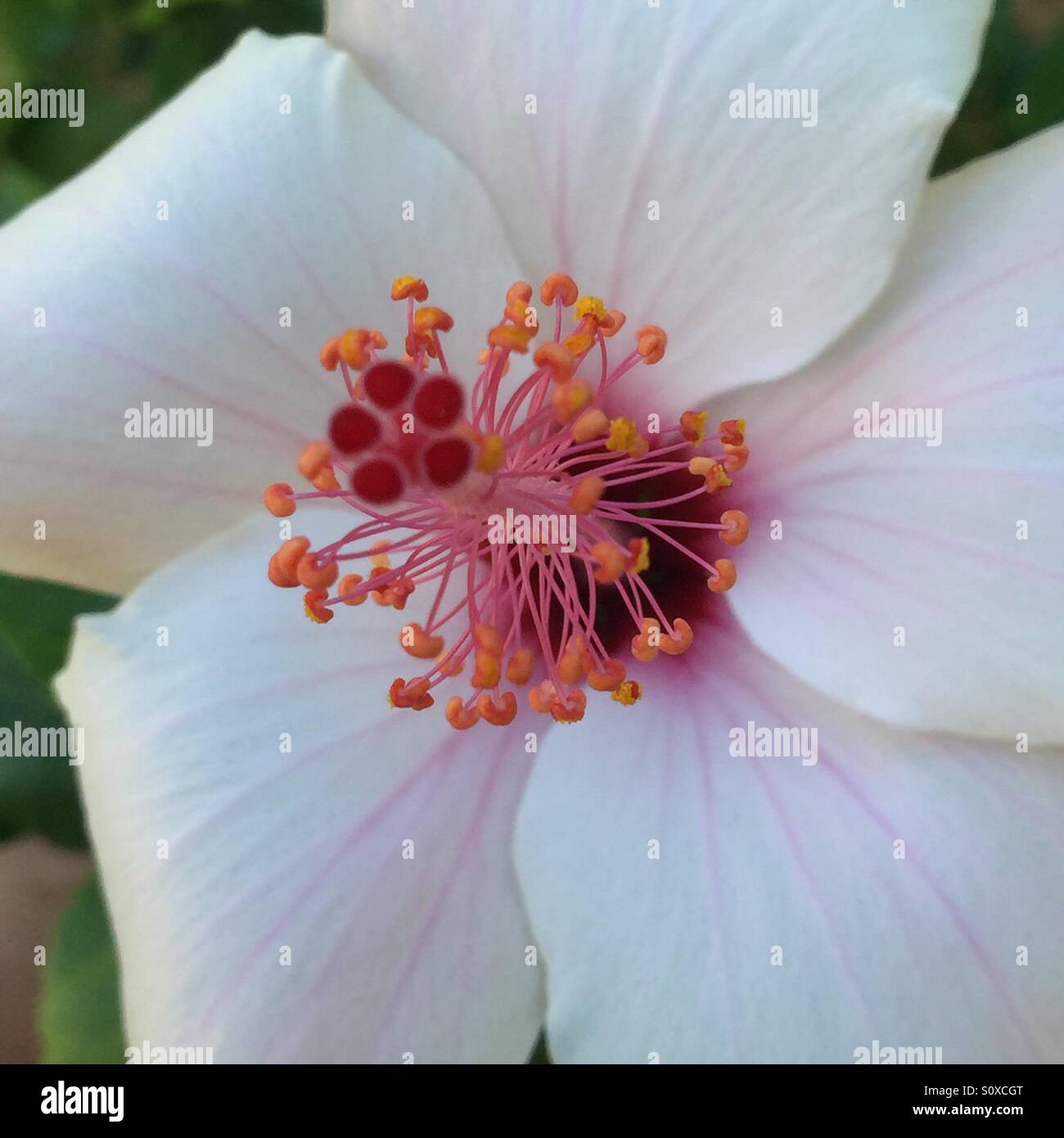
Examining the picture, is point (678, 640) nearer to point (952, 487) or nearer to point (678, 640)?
point (678, 640)

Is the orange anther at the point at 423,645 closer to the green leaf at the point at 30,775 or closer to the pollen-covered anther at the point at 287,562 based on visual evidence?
the pollen-covered anther at the point at 287,562

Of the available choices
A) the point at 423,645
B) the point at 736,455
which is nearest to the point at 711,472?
the point at 736,455

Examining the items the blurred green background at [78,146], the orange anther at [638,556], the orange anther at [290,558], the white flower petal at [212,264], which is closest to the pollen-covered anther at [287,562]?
the orange anther at [290,558]

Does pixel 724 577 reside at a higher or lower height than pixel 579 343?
lower

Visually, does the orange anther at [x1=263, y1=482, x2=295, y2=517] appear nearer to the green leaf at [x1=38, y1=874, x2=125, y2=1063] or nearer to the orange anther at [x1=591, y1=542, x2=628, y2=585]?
the orange anther at [x1=591, y1=542, x2=628, y2=585]

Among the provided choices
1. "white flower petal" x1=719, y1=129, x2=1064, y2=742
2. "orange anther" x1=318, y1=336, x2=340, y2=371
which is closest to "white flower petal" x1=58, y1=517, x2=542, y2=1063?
"orange anther" x1=318, y1=336, x2=340, y2=371
